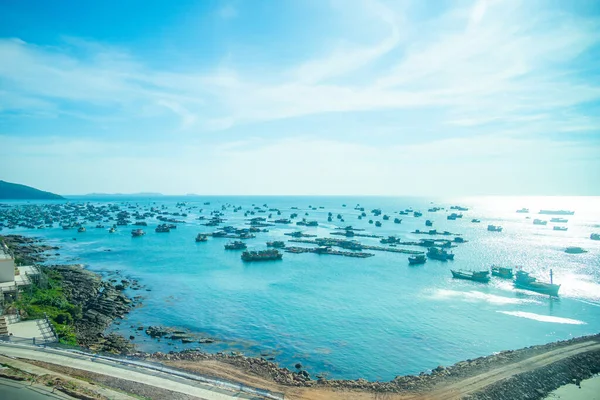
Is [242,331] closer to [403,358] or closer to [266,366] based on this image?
[266,366]

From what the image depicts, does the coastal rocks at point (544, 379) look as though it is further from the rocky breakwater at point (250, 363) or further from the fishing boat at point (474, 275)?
the fishing boat at point (474, 275)

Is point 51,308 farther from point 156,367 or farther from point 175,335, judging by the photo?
point 156,367

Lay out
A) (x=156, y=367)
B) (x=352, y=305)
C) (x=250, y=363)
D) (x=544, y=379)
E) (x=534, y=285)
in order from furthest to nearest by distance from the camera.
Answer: (x=534, y=285)
(x=352, y=305)
(x=250, y=363)
(x=544, y=379)
(x=156, y=367)

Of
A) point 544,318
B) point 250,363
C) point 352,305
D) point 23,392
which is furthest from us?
point 352,305

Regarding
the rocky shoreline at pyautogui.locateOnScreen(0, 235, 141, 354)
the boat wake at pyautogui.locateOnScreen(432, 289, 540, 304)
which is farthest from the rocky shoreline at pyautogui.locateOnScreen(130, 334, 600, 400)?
the boat wake at pyautogui.locateOnScreen(432, 289, 540, 304)

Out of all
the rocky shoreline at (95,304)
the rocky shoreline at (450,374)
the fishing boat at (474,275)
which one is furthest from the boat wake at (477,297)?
the rocky shoreline at (95,304)

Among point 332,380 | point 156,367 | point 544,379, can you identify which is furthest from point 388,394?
point 156,367

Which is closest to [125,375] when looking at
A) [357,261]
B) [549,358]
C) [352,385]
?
[352,385]
